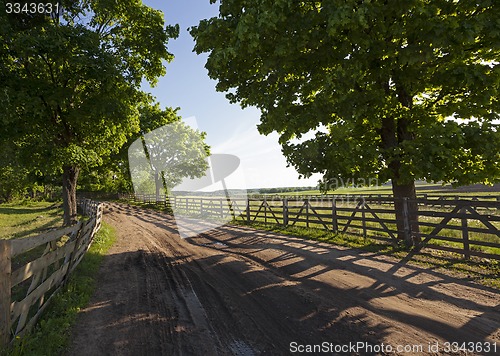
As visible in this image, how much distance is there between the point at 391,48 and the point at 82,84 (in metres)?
12.1

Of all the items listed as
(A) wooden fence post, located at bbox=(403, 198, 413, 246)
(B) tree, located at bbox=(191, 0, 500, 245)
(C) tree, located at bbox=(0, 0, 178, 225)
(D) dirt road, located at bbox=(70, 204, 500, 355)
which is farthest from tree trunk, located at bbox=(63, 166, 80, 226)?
(A) wooden fence post, located at bbox=(403, 198, 413, 246)

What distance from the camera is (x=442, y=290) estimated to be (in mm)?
5629

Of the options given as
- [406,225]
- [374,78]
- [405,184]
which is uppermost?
[374,78]

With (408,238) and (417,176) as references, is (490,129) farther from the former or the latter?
(408,238)

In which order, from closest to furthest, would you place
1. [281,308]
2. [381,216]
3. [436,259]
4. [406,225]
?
1. [281,308]
2. [436,259]
3. [406,225]
4. [381,216]

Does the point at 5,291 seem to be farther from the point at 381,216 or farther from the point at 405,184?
the point at 381,216

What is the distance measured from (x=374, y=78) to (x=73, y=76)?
10.6 meters

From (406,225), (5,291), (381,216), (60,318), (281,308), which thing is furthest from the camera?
(381,216)

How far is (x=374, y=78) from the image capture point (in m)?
7.96

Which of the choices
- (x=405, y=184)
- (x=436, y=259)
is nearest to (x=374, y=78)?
(x=405, y=184)

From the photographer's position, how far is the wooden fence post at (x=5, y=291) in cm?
333

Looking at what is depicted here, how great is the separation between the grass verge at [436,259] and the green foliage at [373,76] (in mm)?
2155

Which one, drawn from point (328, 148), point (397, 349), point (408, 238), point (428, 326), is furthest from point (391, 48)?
point (397, 349)

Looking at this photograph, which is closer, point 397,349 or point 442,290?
point 397,349
